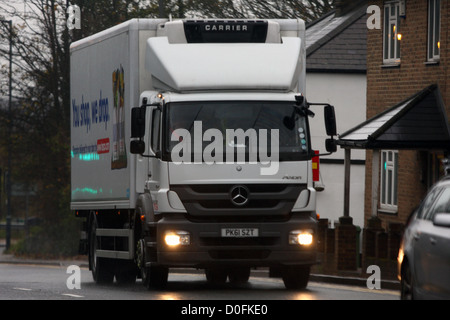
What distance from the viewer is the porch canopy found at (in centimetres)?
2472

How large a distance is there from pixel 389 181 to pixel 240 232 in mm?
14195

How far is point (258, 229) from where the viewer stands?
15.9 metres

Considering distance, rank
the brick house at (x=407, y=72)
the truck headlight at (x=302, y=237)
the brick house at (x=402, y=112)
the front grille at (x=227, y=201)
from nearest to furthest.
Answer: the front grille at (x=227, y=201), the truck headlight at (x=302, y=237), the brick house at (x=402, y=112), the brick house at (x=407, y=72)

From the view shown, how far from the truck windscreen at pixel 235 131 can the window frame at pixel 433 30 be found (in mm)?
10744

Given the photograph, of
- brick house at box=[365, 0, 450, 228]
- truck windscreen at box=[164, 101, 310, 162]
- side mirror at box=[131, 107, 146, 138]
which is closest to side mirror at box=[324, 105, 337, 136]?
truck windscreen at box=[164, 101, 310, 162]

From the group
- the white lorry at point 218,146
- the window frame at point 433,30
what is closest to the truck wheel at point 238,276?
the white lorry at point 218,146

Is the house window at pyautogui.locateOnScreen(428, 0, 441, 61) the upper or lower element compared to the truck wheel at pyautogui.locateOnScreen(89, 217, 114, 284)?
upper

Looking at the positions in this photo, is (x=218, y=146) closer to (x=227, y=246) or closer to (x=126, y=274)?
(x=227, y=246)

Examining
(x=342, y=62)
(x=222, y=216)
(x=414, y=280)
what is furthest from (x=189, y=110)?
(x=342, y=62)

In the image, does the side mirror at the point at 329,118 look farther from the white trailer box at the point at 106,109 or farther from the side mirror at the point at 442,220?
the side mirror at the point at 442,220

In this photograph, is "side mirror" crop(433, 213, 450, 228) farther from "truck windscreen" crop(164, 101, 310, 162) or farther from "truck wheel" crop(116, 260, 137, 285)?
"truck wheel" crop(116, 260, 137, 285)

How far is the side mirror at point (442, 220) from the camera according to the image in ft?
35.4

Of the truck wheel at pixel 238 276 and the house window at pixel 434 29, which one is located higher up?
the house window at pixel 434 29
